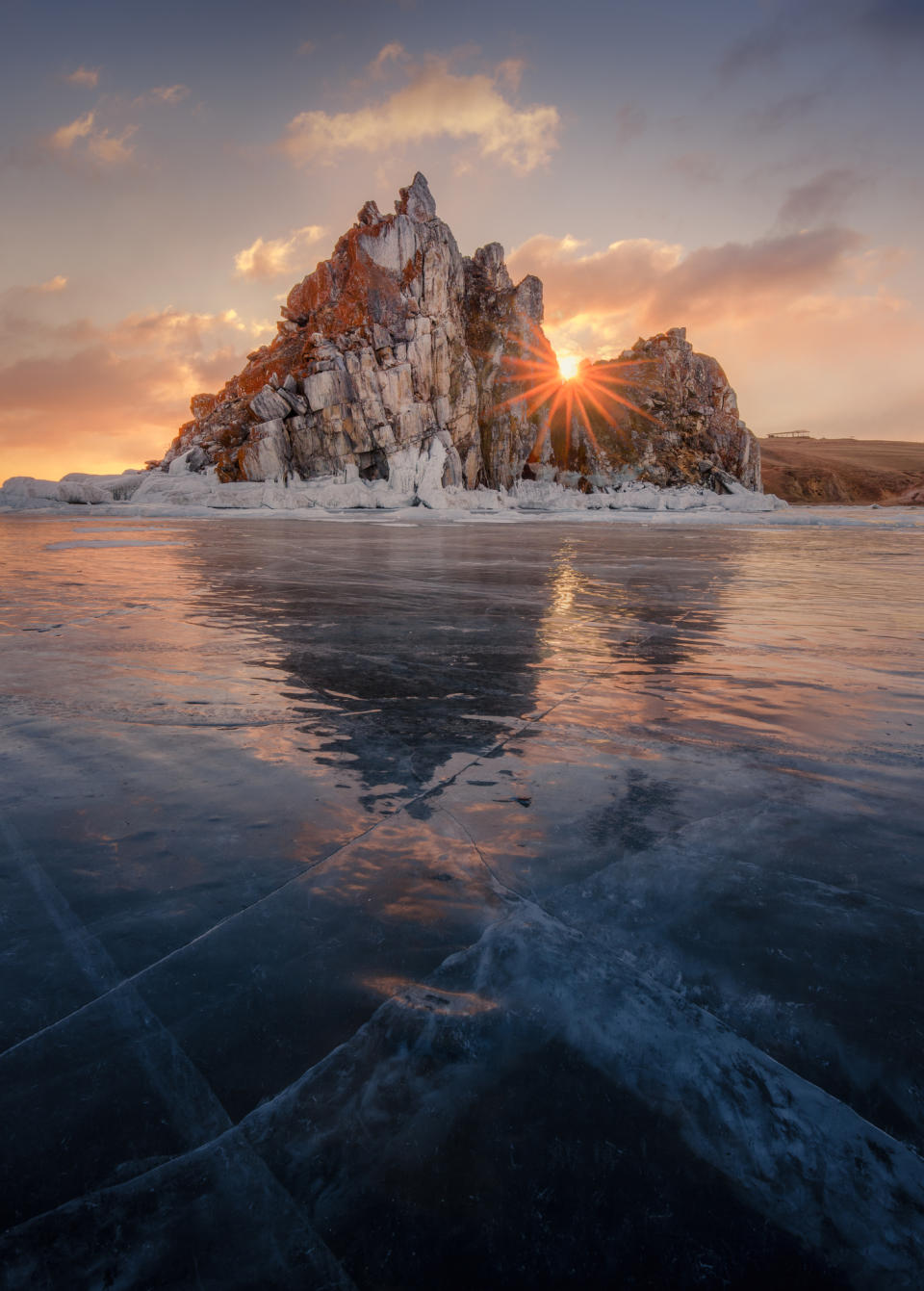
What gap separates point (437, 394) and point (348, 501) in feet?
47.5


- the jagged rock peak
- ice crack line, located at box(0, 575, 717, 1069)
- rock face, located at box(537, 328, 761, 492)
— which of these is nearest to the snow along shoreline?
rock face, located at box(537, 328, 761, 492)

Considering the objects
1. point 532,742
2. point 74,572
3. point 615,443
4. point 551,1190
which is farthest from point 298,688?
point 615,443

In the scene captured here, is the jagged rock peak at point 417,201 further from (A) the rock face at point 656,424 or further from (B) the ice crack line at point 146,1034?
(B) the ice crack line at point 146,1034

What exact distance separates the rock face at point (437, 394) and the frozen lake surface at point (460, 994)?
158 feet

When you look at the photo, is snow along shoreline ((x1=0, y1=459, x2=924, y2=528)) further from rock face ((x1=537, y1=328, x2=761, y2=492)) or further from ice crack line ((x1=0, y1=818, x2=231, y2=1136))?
ice crack line ((x1=0, y1=818, x2=231, y2=1136))

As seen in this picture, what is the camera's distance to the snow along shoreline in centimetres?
4141

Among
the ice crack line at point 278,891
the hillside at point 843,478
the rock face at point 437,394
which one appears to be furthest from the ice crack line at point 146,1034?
the hillside at point 843,478

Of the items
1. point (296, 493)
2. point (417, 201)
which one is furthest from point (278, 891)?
point (417, 201)

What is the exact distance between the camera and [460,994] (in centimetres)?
138

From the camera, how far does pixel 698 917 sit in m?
1.61

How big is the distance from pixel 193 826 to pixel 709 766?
1.98 m

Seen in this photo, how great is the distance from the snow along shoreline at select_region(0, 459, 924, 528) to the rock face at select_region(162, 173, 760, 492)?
129 cm

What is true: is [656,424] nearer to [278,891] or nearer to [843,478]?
[843,478]

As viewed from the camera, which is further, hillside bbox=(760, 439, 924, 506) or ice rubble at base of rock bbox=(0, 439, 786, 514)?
hillside bbox=(760, 439, 924, 506)
